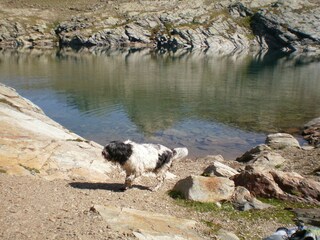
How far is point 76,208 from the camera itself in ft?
42.4

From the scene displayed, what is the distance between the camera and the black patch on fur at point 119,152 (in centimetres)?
1523

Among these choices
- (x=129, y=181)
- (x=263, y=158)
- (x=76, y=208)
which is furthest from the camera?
(x=263, y=158)

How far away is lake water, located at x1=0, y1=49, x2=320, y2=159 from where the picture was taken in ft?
122

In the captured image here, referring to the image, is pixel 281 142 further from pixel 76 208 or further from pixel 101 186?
pixel 76 208

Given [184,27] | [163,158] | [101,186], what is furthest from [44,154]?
[184,27]

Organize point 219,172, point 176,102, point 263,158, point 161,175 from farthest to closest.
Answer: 1. point 176,102
2. point 263,158
3. point 219,172
4. point 161,175

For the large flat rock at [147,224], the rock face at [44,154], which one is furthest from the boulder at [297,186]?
the rock face at [44,154]

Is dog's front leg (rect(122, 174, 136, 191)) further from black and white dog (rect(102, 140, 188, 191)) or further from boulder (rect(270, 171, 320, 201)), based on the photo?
boulder (rect(270, 171, 320, 201))

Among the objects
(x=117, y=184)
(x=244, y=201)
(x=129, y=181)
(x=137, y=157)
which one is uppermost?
(x=137, y=157)

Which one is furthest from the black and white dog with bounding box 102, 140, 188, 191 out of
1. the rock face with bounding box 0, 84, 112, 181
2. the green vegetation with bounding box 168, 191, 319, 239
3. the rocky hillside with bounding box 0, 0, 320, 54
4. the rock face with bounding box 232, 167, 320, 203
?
the rocky hillside with bounding box 0, 0, 320, 54

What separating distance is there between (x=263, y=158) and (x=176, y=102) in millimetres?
26359

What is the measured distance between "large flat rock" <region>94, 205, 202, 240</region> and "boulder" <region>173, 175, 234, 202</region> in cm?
238

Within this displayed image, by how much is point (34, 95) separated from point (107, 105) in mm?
12625

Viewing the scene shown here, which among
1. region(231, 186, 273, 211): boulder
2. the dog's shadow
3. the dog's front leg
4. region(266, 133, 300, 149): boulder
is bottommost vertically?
region(266, 133, 300, 149): boulder
